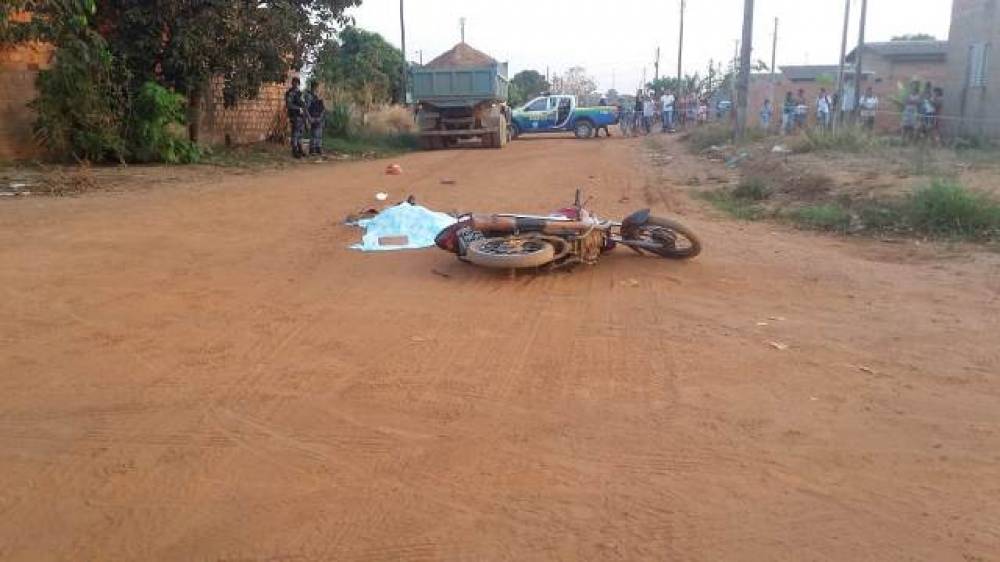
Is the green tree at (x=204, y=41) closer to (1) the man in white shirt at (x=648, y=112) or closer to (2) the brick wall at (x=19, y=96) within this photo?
(2) the brick wall at (x=19, y=96)

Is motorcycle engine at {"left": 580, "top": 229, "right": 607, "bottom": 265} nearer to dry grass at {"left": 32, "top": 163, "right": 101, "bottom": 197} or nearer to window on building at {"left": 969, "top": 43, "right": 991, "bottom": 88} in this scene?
dry grass at {"left": 32, "top": 163, "right": 101, "bottom": 197}

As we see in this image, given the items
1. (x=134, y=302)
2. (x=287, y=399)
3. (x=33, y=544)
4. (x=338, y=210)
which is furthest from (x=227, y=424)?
(x=338, y=210)

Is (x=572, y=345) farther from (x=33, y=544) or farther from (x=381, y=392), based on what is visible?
(x=33, y=544)

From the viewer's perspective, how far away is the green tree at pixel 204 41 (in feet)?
50.6

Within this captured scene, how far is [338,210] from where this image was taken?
10.2 metres

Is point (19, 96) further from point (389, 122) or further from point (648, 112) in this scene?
point (648, 112)

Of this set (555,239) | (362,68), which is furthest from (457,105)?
(555,239)

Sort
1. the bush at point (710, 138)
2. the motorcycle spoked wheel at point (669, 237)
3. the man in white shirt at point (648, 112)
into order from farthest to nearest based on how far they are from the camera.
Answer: the man in white shirt at point (648, 112) → the bush at point (710, 138) → the motorcycle spoked wheel at point (669, 237)

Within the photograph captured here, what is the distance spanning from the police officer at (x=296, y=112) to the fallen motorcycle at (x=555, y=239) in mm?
12839

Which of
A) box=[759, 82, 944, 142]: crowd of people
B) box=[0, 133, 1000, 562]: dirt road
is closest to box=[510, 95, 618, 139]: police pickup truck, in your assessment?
box=[759, 82, 944, 142]: crowd of people

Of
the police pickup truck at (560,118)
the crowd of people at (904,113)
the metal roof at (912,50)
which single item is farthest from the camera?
the metal roof at (912,50)

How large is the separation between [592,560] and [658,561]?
0.21 metres

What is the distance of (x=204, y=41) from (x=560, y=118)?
17.2m

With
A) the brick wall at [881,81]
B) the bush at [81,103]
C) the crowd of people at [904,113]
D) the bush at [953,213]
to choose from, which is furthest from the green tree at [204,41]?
the brick wall at [881,81]
